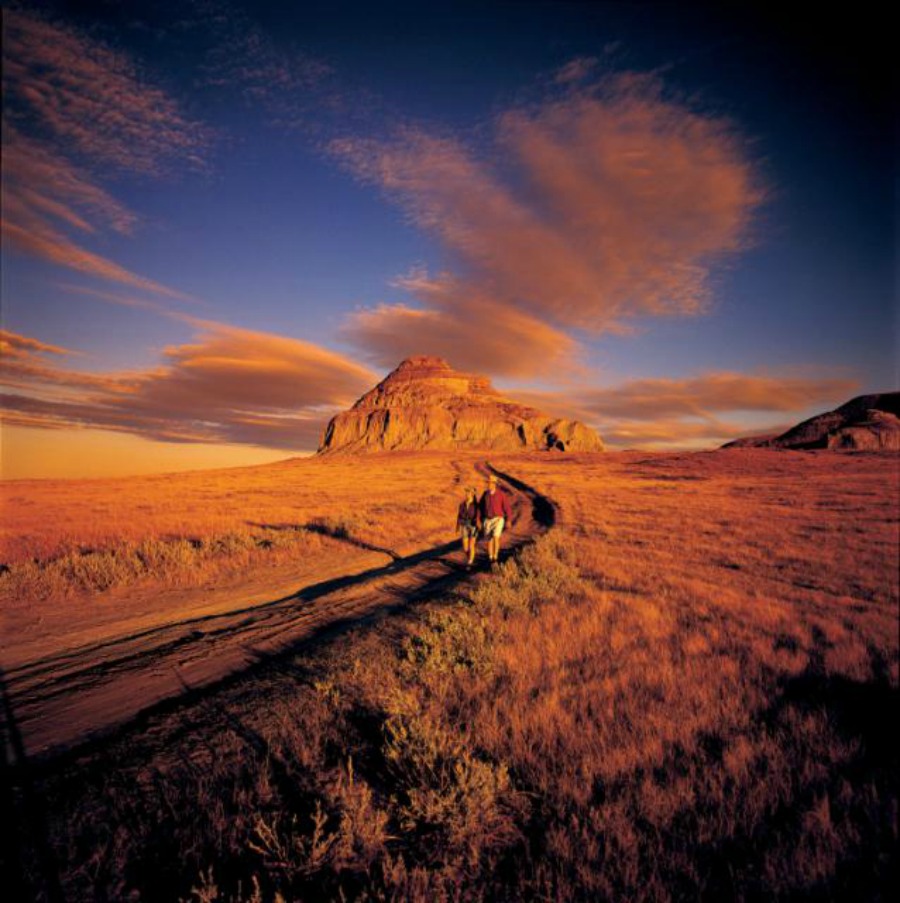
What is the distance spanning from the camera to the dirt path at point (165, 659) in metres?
4.63

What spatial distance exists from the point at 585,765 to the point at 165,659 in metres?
5.83

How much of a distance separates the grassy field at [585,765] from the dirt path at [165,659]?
66 centimetres

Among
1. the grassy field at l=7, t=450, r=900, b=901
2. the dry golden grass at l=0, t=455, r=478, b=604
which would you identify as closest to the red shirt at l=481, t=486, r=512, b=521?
the dry golden grass at l=0, t=455, r=478, b=604

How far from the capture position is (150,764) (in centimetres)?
379

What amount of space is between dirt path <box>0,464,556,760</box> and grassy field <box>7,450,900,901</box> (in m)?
0.66

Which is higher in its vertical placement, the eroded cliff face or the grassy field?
the eroded cliff face

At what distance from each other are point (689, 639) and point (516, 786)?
7.00ft

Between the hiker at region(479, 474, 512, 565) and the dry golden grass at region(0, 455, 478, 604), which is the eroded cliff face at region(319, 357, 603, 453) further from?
the hiker at region(479, 474, 512, 565)

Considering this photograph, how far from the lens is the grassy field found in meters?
2.41

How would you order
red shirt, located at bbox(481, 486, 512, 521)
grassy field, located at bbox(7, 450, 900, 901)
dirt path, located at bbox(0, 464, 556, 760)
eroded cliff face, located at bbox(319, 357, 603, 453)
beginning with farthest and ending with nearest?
1. eroded cliff face, located at bbox(319, 357, 603, 453)
2. red shirt, located at bbox(481, 486, 512, 521)
3. dirt path, located at bbox(0, 464, 556, 760)
4. grassy field, located at bbox(7, 450, 900, 901)

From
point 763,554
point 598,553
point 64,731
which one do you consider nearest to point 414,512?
point 598,553

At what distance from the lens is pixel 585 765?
334cm

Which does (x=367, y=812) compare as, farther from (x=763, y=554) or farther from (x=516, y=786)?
(x=763, y=554)

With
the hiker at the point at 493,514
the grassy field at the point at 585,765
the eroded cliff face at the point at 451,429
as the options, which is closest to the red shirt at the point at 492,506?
the hiker at the point at 493,514
